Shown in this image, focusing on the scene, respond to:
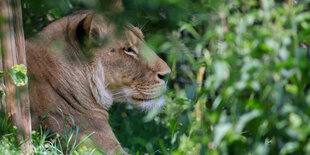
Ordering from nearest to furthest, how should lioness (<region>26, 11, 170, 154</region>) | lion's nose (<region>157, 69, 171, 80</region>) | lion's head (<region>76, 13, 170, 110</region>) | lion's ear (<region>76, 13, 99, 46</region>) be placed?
lioness (<region>26, 11, 170, 154</region>)
lion's ear (<region>76, 13, 99, 46</region>)
lion's head (<region>76, 13, 170, 110</region>)
lion's nose (<region>157, 69, 171, 80</region>)

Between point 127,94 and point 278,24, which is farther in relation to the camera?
point 127,94

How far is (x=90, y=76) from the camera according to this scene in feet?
11.9

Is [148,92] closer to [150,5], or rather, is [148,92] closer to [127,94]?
[127,94]

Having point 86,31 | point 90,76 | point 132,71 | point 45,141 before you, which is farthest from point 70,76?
point 45,141

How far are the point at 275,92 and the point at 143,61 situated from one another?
1.93 m

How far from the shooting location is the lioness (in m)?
3.33

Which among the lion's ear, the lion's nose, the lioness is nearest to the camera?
the lioness

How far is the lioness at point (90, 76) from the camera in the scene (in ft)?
10.9

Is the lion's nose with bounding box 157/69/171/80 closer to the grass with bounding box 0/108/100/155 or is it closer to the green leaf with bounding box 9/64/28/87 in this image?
the grass with bounding box 0/108/100/155

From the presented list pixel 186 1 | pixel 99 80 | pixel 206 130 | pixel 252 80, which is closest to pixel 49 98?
pixel 99 80

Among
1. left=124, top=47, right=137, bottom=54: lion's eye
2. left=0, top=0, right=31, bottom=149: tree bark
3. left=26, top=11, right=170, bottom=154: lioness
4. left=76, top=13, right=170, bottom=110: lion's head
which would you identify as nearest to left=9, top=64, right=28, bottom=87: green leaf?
left=0, top=0, right=31, bottom=149: tree bark

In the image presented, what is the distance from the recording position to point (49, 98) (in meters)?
3.33

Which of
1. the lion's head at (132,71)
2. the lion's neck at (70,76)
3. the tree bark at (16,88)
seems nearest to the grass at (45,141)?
the tree bark at (16,88)

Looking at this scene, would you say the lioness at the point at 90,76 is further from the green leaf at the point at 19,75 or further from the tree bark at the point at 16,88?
the green leaf at the point at 19,75
